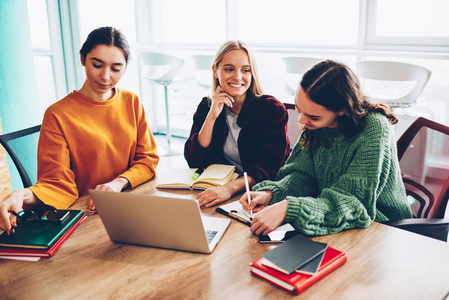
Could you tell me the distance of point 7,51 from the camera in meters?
3.04

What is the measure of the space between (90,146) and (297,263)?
105cm

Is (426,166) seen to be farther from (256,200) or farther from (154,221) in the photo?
(154,221)

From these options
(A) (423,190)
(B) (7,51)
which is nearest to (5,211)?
(A) (423,190)

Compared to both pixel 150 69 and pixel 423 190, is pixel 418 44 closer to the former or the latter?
pixel 423 190

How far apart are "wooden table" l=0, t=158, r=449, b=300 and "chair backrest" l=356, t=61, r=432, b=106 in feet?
6.43

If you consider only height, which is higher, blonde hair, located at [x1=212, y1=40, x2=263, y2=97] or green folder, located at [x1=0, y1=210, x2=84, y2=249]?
blonde hair, located at [x1=212, y1=40, x2=263, y2=97]

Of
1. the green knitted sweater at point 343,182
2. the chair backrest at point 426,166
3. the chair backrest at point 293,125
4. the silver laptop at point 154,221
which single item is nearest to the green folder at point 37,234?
the silver laptop at point 154,221

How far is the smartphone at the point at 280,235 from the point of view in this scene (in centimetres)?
122

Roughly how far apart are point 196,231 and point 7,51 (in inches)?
102

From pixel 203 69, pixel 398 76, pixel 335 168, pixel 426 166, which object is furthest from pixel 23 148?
pixel 203 69

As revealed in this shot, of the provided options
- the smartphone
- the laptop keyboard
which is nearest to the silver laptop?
the laptop keyboard

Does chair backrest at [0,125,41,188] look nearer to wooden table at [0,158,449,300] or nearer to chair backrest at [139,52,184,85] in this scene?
wooden table at [0,158,449,300]

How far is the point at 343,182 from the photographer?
136cm

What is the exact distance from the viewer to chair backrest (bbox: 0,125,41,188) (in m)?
1.80
